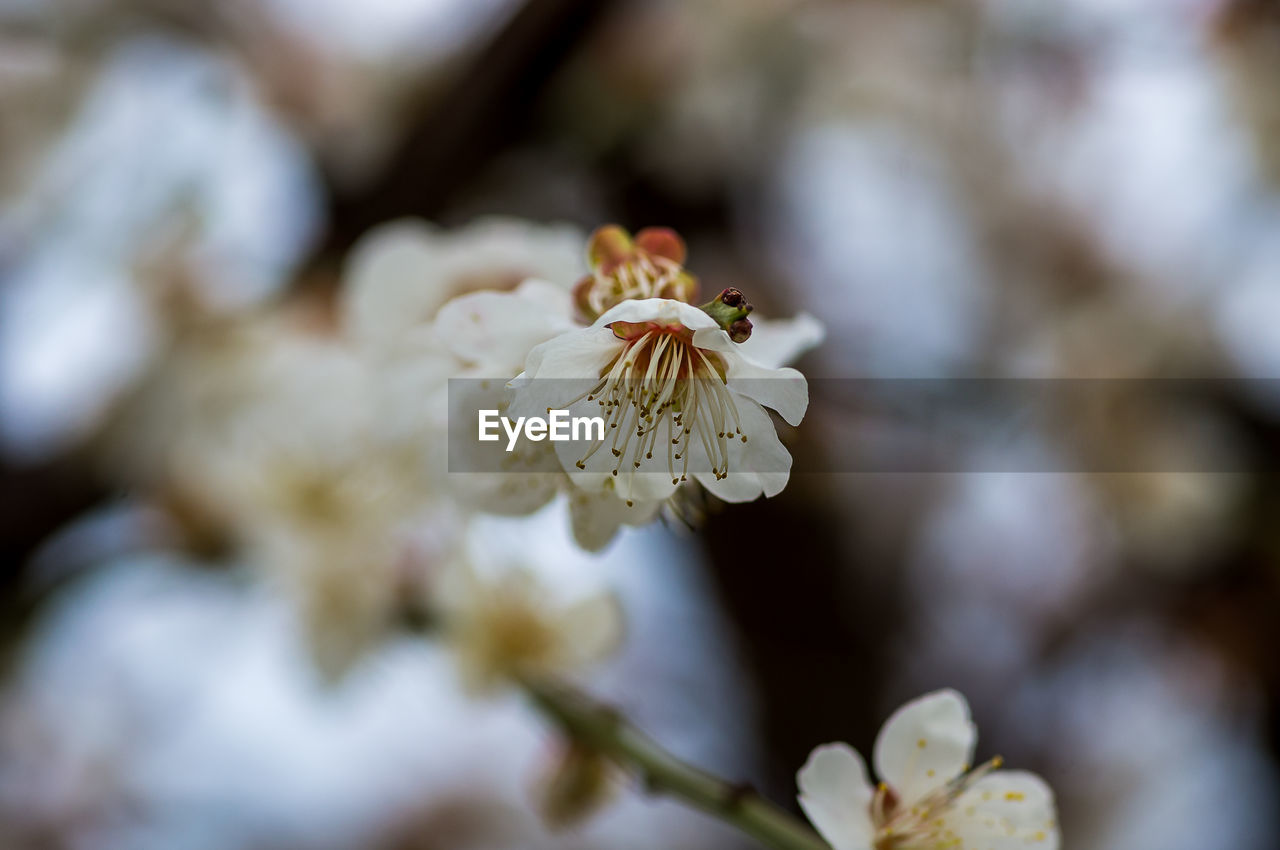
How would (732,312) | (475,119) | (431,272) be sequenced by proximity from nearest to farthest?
(732,312)
(431,272)
(475,119)

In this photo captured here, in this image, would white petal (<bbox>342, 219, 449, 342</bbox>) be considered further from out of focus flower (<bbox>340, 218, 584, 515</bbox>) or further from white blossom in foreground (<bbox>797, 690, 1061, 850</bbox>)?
white blossom in foreground (<bbox>797, 690, 1061, 850</bbox>)

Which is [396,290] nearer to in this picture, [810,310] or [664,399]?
[664,399]

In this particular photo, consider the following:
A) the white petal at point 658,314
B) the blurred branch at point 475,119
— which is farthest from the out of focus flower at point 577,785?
the blurred branch at point 475,119

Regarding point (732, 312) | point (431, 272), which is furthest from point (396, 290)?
point (732, 312)

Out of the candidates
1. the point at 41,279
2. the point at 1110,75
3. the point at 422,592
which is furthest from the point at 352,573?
the point at 1110,75

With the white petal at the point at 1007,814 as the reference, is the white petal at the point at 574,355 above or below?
above

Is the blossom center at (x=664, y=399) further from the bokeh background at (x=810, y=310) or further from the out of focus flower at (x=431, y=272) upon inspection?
the bokeh background at (x=810, y=310)

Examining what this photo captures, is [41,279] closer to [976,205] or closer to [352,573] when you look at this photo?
[352,573]
